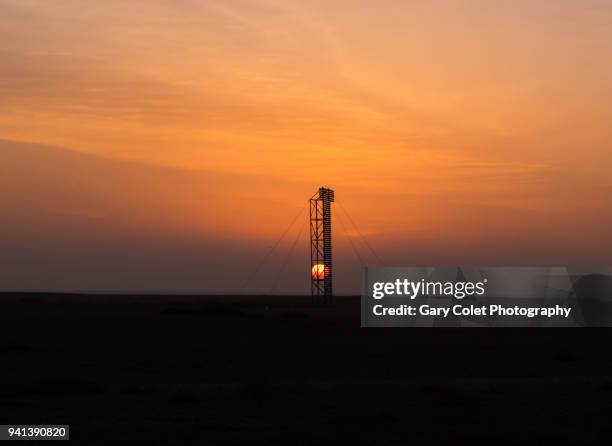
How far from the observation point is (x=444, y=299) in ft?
161

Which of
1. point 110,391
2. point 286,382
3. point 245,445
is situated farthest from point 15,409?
point 286,382

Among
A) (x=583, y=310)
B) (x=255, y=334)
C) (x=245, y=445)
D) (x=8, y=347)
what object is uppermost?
(x=583, y=310)

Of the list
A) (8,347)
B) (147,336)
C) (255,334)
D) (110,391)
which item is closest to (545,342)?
(255,334)

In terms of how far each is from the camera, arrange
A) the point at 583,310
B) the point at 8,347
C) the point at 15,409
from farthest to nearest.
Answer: the point at 583,310, the point at 8,347, the point at 15,409

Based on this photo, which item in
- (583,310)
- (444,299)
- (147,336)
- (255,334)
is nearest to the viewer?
(147,336)

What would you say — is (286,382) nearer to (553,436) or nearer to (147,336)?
(553,436)

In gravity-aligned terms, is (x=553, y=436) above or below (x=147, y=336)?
below

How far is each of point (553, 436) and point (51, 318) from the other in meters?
40.2

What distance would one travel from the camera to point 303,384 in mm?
23719

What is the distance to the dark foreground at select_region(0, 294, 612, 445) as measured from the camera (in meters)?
16.5

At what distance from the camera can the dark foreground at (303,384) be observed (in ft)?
54.0

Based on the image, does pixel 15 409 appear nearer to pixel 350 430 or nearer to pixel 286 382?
pixel 350 430

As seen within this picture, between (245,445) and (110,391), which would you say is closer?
(245,445)

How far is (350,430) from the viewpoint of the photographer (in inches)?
652
